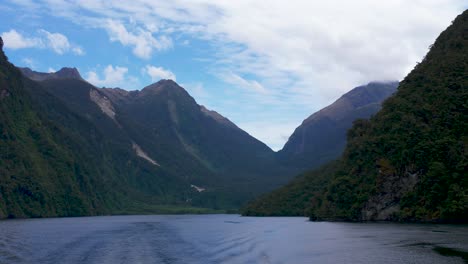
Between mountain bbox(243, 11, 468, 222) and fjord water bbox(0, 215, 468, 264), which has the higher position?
mountain bbox(243, 11, 468, 222)

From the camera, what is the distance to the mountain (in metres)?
129

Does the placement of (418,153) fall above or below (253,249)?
above

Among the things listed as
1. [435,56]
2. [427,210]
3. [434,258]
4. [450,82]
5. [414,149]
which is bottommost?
[434,258]

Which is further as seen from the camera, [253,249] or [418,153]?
[418,153]

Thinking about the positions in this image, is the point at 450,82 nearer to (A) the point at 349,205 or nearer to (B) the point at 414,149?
(B) the point at 414,149

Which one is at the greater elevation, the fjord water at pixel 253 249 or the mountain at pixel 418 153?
the mountain at pixel 418 153

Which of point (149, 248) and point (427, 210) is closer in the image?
point (149, 248)

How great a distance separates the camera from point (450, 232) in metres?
99.9

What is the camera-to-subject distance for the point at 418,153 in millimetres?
137500

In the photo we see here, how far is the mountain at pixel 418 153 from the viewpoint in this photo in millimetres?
128875

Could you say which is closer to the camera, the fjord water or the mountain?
the fjord water

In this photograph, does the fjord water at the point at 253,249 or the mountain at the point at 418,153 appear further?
the mountain at the point at 418,153

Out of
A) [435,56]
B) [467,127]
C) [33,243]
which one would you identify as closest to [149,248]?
[33,243]

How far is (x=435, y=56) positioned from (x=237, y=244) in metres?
99.3
